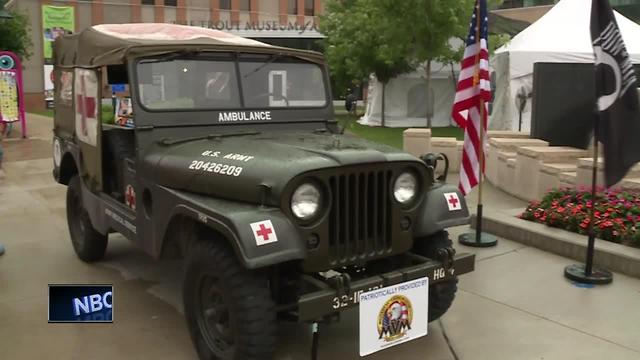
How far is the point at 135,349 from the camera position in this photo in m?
4.19

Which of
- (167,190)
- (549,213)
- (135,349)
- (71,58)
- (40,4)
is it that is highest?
(40,4)

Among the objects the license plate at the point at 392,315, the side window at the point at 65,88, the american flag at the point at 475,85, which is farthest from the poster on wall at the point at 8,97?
the license plate at the point at 392,315

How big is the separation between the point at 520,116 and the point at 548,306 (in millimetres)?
12374

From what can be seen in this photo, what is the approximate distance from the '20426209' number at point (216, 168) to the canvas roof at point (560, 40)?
13763mm

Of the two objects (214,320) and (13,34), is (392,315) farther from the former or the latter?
(13,34)

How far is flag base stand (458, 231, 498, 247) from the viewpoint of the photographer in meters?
6.61

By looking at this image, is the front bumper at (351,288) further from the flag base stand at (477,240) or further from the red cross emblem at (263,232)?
the flag base stand at (477,240)

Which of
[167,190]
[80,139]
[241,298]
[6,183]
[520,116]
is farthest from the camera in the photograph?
[520,116]

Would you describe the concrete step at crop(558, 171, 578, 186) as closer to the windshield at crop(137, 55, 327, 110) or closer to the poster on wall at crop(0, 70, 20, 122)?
the windshield at crop(137, 55, 327, 110)

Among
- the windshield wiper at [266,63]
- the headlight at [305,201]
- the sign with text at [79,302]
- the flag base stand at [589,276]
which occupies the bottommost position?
the flag base stand at [589,276]

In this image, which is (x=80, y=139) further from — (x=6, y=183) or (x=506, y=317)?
(x=6, y=183)

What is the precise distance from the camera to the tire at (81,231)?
19.5 feet

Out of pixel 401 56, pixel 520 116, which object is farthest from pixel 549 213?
pixel 401 56

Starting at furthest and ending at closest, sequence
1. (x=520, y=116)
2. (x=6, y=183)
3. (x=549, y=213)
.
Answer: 1. (x=520, y=116)
2. (x=6, y=183)
3. (x=549, y=213)
